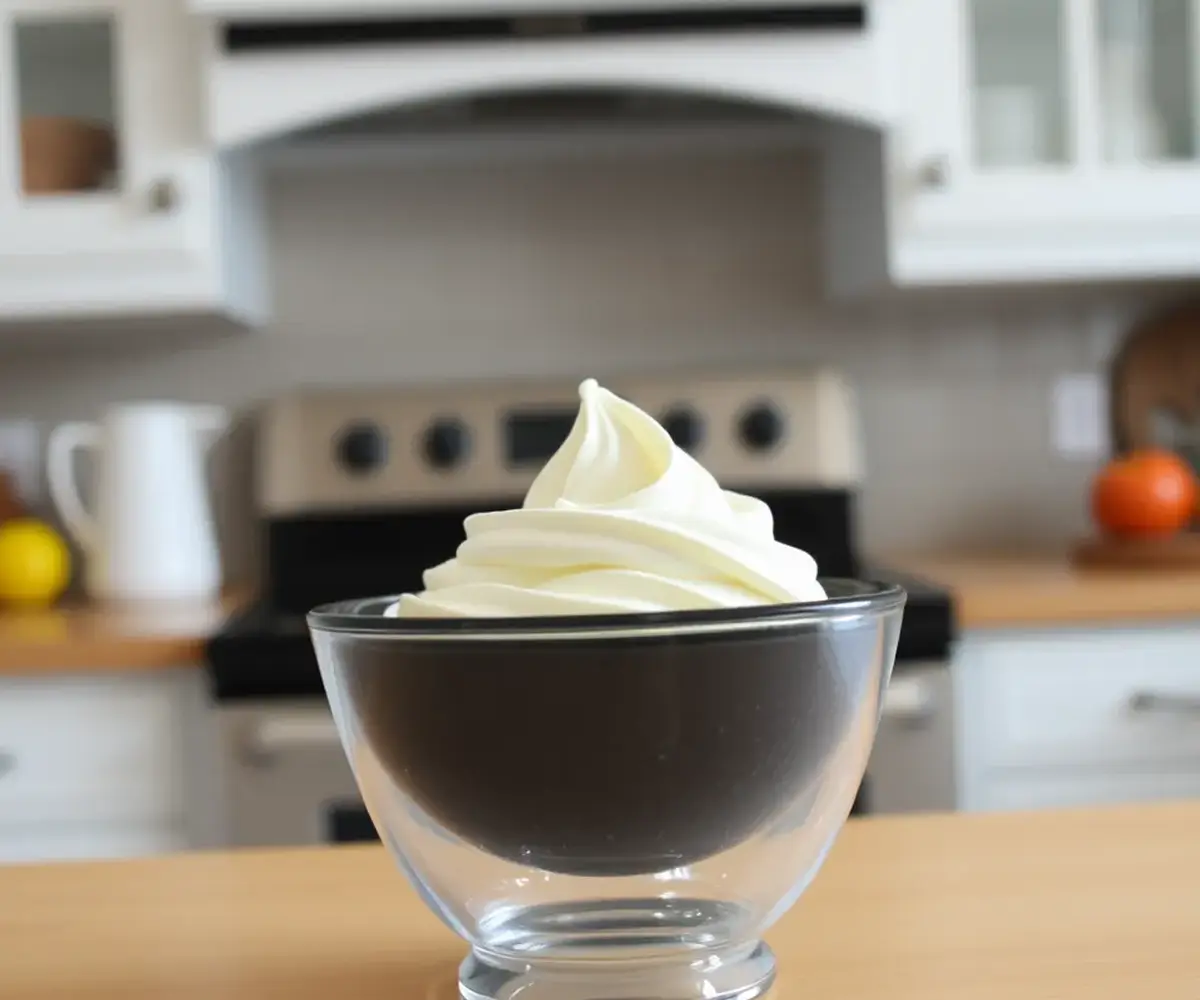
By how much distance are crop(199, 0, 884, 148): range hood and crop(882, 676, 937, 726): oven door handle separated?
0.69m

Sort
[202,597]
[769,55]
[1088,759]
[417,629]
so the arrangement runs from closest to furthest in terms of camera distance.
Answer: [417,629]
[1088,759]
[769,55]
[202,597]

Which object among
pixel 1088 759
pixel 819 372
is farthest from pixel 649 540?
pixel 819 372

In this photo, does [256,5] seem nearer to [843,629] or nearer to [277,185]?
[277,185]

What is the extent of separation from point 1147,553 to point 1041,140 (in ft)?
1.74

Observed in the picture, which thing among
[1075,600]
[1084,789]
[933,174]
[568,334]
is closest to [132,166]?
[568,334]

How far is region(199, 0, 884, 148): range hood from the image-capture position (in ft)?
5.16

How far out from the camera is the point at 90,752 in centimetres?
139

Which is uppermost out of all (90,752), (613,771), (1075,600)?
(613,771)

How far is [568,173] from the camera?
198cm

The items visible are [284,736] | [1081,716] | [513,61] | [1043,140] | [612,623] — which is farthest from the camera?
[1043,140]

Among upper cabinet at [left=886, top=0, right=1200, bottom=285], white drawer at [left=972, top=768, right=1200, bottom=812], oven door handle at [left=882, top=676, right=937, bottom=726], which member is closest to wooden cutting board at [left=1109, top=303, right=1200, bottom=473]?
upper cabinet at [left=886, top=0, right=1200, bottom=285]

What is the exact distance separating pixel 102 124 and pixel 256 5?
0.27m

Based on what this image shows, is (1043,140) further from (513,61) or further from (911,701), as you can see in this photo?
(911,701)

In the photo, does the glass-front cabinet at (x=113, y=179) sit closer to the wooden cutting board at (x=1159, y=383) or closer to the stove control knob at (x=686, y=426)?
the stove control knob at (x=686, y=426)
